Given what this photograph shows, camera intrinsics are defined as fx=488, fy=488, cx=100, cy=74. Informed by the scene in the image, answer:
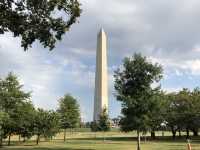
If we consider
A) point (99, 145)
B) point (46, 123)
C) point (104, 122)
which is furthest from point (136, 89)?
point (104, 122)

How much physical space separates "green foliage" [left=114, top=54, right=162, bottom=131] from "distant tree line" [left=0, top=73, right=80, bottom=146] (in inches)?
622

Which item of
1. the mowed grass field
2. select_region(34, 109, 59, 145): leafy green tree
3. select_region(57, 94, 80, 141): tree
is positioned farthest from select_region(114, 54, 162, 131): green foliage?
select_region(57, 94, 80, 141): tree

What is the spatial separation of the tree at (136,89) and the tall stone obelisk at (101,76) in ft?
207

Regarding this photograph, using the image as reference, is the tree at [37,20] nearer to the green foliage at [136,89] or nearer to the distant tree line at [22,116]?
the green foliage at [136,89]

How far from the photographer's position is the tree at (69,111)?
76688mm

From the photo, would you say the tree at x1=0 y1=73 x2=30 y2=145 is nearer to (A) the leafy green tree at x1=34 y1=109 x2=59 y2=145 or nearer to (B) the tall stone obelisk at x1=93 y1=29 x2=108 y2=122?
(A) the leafy green tree at x1=34 y1=109 x2=59 y2=145

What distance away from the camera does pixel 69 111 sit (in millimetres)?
77375

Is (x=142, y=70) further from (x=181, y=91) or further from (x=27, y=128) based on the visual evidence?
(x=181, y=91)

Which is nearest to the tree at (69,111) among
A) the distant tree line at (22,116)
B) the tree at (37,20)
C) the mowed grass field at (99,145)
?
the distant tree line at (22,116)

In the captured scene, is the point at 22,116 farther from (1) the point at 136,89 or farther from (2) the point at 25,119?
(1) the point at 136,89

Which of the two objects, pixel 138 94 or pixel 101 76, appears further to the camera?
pixel 101 76

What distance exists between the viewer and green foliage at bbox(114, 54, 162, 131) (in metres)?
41.1

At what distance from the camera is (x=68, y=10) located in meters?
16.4

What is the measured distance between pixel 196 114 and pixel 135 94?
4537 cm
